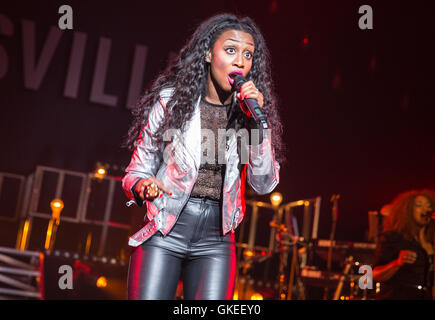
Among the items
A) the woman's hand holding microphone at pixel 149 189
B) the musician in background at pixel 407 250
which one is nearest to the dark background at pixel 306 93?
the musician in background at pixel 407 250

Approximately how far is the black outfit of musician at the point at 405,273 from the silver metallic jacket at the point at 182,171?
10.1ft

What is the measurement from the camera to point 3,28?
820 centimetres

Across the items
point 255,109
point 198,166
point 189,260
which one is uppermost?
point 255,109

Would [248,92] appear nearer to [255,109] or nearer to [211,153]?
[255,109]

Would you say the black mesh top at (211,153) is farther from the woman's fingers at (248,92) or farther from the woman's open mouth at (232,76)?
the woman's fingers at (248,92)

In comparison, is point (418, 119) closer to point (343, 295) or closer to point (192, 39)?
point (343, 295)

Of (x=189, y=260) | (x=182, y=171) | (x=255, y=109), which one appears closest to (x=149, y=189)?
(x=182, y=171)

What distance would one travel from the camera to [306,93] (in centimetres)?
818

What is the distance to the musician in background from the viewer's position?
4641 mm

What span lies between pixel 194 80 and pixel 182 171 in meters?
0.46

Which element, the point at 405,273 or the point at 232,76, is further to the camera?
the point at 405,273

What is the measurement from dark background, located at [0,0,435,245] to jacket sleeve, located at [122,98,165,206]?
5342 mm

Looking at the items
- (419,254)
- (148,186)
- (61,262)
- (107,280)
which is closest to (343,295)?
(419,254)

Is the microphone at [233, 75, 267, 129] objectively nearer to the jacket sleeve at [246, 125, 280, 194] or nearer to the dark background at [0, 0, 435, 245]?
the jacket sleeve at [246, 125, 280, 194]
